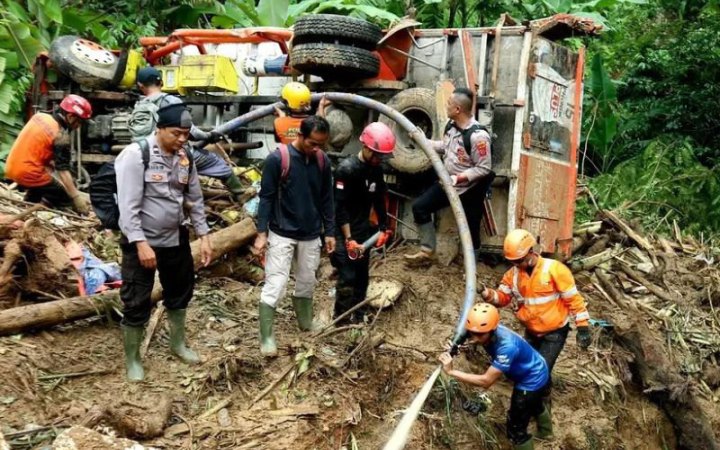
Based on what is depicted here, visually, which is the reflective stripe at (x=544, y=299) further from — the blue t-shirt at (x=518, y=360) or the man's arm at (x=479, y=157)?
the man's arm at (x=479, y=157)

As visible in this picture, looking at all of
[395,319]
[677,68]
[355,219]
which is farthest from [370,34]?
[677,68]

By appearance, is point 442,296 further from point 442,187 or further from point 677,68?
point 677,68

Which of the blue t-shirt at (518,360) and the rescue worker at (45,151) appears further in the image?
the rescue worker at (45,151)

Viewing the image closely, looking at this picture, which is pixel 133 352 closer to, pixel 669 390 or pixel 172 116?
pixel 172 116

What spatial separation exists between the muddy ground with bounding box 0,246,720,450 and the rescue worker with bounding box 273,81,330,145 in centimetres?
165

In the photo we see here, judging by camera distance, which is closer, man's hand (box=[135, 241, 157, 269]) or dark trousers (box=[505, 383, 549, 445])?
man's hand (box=[135, 241, 157, 269])

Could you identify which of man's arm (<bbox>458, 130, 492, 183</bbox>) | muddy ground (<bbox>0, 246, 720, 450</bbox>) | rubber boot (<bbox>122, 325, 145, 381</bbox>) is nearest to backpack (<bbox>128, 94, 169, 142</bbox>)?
muddy ground (<bbox>0, 246, 720, 450</bbox>)

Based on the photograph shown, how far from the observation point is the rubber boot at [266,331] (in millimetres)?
6055

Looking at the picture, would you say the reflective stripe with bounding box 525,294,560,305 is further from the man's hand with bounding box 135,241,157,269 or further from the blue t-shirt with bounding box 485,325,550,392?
the man's hand with bounding box 135,241,157,269

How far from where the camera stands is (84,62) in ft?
30.8

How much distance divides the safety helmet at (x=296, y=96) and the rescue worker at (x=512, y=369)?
2909 mm

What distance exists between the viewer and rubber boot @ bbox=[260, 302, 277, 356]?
6.05 m

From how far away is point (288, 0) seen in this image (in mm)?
13008

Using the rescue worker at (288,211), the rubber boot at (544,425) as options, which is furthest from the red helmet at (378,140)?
the rubber boot at (544,425)
